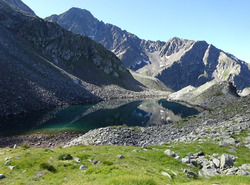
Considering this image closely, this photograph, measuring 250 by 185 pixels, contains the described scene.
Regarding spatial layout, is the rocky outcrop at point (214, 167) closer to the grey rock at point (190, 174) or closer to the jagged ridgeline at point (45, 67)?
the grey rock at point (190, 174)

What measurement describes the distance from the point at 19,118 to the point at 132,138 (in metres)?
38.2

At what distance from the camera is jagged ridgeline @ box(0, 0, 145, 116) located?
225 feet

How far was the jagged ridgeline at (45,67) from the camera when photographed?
6862 cm

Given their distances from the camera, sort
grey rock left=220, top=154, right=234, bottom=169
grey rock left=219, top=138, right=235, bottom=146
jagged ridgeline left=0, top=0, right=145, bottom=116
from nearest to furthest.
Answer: grey rock left=220, top=154, right=234, bottom=169 → grey rock left=219, top=138, right=235, bottom=146 → jagged ridgeline left=0, top=0, right=145, bottom=116

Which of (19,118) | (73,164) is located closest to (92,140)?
(73,164)

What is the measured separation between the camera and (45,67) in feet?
356

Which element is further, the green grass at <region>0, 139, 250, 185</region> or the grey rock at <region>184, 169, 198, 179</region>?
the grey rock at <region>184, 169, 198, 179</region>

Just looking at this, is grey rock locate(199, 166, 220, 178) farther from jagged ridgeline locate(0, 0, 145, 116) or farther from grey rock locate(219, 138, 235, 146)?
jagged ridgeline locate(0, 0, 145, 116)

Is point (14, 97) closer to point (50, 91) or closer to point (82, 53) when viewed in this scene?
point (50, 91)

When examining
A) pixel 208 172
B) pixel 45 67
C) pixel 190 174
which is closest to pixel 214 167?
pixel 208 172

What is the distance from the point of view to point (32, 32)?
140750 millimetres

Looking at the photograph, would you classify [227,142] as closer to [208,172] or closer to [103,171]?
[208,172]

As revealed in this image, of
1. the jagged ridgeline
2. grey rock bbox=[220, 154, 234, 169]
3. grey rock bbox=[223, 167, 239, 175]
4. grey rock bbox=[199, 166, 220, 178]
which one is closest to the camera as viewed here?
grey rock bbox=[223, 167, 239, 175]

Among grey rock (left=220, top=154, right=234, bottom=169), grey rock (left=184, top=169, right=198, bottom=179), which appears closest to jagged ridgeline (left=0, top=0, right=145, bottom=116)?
grey rock (left=184, top=169, right=198, bottom=179)
